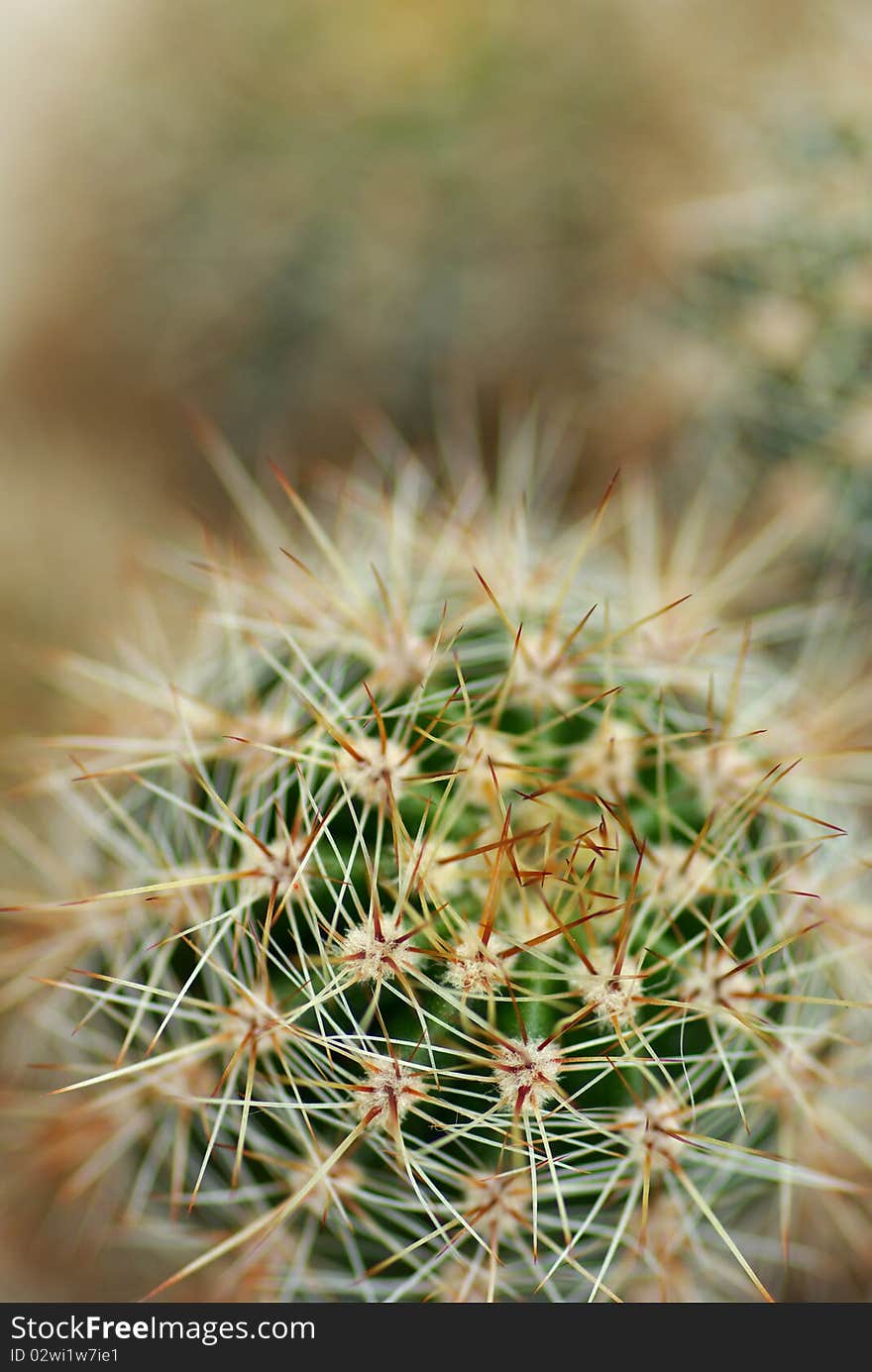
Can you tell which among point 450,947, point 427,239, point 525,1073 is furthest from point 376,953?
point 427,239

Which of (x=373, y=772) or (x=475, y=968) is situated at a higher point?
(x=373, y=772)

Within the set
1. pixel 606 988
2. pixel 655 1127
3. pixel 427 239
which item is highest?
pixel 427 239

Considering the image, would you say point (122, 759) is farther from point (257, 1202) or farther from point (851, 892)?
point (851, 892)

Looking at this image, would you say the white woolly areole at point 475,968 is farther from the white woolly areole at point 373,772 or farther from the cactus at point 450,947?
the white woolly areole at point 373,772

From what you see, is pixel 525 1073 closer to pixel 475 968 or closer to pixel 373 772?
pixel 475 968

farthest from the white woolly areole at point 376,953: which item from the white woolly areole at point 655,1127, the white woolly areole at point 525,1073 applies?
the white woolly areole at point 655,1127

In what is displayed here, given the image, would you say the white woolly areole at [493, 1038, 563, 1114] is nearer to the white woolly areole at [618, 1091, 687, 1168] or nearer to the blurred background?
the white woolly areole at [618, 1091, 687, 1168]
